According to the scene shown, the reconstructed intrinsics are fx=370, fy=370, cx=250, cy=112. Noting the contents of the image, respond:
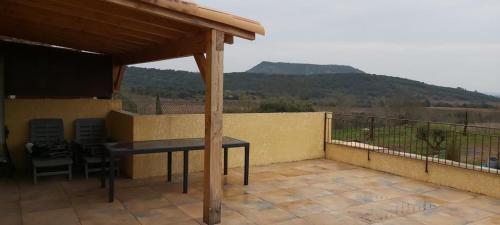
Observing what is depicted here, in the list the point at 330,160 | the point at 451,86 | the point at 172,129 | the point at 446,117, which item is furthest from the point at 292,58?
the point at 172,129

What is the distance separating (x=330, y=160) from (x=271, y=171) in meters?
1.79

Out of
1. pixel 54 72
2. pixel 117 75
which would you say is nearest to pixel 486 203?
pixel 117 75

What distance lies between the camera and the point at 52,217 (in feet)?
13.4

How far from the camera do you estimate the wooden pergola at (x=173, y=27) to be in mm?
3559

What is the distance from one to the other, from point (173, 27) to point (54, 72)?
3871 millimetres

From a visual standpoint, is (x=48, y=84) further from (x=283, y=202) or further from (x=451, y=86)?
(x=451, y=86)

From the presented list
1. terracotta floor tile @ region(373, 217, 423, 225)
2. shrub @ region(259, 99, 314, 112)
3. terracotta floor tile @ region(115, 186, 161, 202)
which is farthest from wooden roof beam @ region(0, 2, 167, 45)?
shrub @ region(259, 99, 314, 112)

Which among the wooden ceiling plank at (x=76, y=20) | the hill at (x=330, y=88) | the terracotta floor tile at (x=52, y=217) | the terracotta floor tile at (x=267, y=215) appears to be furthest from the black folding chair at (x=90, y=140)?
the hill at (x=330, y=88)

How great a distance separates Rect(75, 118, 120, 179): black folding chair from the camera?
591cm

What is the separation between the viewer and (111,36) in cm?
527

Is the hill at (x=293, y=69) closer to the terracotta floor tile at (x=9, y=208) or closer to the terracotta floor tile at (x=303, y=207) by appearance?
the terracotta floor tile at (x=303, y=207)

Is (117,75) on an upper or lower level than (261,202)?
upper

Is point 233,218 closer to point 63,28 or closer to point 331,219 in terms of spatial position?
point 331,219

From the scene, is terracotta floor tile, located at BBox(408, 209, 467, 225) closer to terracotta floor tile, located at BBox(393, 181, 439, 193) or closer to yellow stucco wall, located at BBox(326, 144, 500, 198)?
terracotta floor tile, located at BBox(393, 181, 439, 193)
